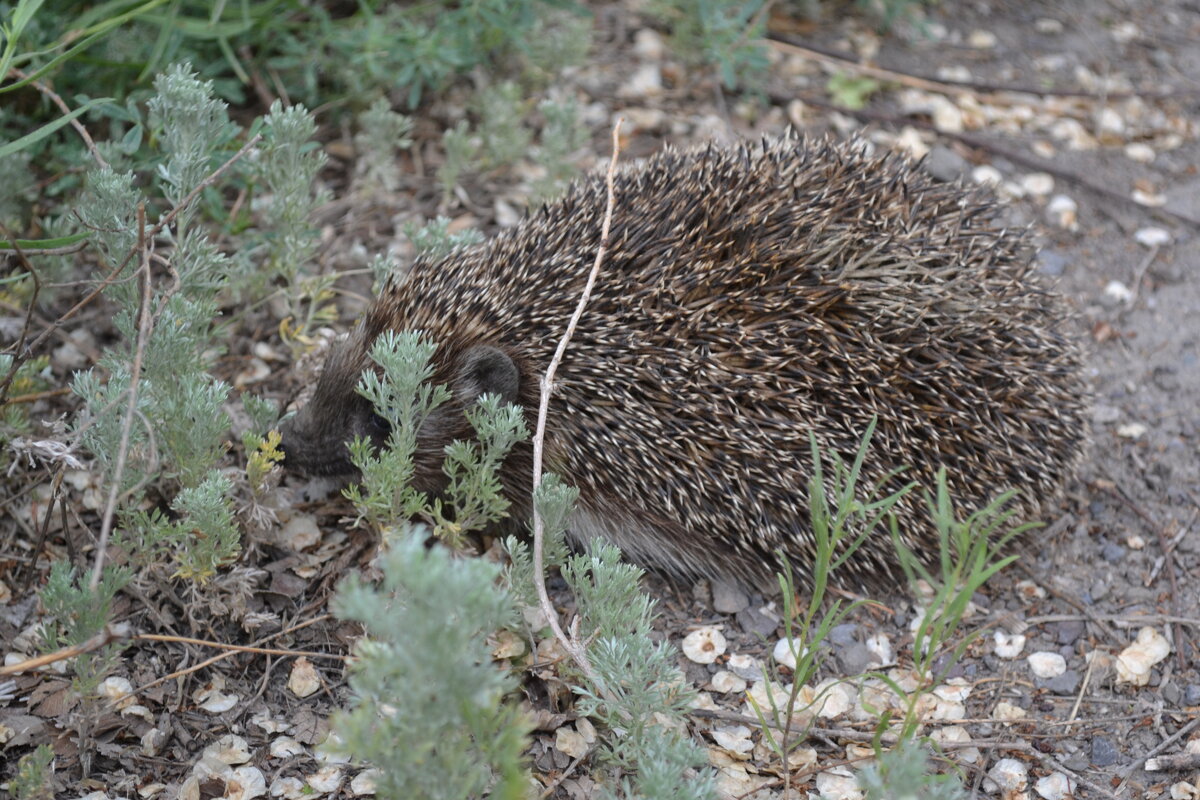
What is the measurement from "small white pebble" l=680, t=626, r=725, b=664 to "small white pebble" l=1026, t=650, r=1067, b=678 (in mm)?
1214

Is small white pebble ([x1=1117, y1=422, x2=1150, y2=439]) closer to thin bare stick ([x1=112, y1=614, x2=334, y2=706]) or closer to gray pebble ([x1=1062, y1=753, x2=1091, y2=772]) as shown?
gray pebble ([x1=1062, y1=753, x2=1091, y2=772])

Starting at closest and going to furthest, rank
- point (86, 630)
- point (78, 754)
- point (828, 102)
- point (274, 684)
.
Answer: point (86, 630) < point (78, 754) < point (274, 684) < point (828, 102)

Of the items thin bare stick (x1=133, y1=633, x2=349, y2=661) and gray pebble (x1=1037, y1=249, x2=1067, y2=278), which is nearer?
thin bare stick (x1=133, y1=633, x2=349, y2=661)

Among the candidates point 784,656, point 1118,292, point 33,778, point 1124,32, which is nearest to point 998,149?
point 1118,292

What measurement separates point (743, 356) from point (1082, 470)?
2.02 metres

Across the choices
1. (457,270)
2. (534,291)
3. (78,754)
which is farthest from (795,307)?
(78,754)

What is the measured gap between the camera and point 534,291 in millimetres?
4320

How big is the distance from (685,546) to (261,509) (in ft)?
5.39

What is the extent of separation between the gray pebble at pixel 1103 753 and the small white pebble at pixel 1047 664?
35 cm

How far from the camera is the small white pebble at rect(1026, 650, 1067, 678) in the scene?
430 cm

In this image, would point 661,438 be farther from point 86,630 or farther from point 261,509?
point 86,630

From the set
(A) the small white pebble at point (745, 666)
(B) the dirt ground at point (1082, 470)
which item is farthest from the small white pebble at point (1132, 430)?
(A) the small white pebble at point (745, 666)

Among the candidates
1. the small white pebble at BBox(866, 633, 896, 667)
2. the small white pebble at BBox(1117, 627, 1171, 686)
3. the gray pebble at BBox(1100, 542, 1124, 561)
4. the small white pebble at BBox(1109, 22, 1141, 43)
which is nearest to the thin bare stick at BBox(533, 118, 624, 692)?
the small white pebble at BBox(866, 633, 896, 667)

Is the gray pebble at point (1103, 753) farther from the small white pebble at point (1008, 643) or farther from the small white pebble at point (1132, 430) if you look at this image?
the small white pebble at point (1132, 430)
